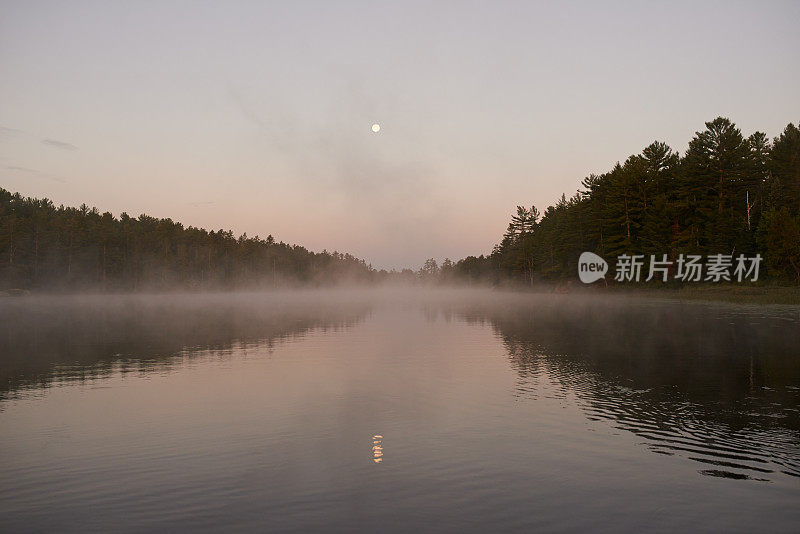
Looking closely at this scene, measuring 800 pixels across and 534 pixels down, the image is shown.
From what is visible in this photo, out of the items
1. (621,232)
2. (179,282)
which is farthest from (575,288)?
(179,282)

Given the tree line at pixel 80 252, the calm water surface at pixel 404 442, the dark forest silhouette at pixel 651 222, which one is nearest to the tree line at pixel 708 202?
the dark forest silhouette at pixel 651 222

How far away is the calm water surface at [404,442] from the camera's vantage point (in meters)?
9.20

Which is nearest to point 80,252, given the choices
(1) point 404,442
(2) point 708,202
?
(2) point 708,202

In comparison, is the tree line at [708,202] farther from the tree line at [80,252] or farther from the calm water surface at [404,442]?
the tree line at [80,252]

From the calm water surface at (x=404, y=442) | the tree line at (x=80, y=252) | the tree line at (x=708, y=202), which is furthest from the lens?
the tree line at (x=80, y=252)

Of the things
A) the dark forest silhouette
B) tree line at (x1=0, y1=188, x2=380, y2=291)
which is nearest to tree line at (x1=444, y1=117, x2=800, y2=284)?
the dark forest silhouette

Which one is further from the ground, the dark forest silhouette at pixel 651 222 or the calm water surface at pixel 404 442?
the dark forest silhouette at pixel 651 222

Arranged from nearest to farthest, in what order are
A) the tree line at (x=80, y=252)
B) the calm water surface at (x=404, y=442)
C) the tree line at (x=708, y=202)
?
the calm water surface at (x=404, y=442), the tree line at (x=708, y=202), the tree line at (x=80, y=252)

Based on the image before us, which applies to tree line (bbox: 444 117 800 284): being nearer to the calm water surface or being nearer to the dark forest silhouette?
the dark forest silhouette

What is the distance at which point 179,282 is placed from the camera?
646ft

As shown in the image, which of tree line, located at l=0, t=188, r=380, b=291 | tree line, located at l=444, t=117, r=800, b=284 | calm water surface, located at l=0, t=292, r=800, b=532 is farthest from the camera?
tree line, located at l=0, t=188, r=380, b=291

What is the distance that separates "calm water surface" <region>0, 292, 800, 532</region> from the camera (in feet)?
30.2

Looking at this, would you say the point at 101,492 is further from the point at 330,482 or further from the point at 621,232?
the point at 621,232

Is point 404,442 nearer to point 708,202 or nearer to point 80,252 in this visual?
point 708,202
